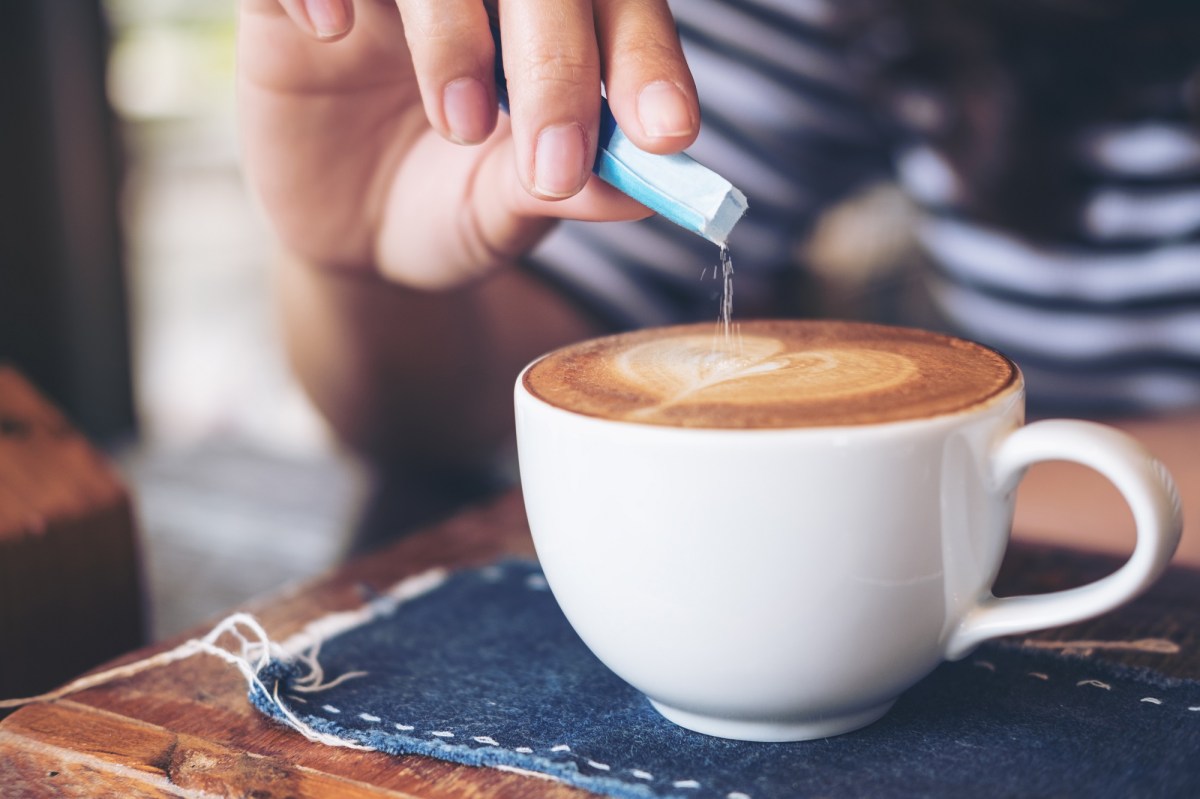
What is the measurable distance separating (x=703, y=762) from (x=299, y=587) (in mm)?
319

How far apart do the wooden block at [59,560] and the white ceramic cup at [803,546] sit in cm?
34

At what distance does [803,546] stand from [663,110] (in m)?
0.22

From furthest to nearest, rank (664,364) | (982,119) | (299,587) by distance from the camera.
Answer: (982,119), (299,587), (664,364)

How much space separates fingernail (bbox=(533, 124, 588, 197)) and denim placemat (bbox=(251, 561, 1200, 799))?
0.24m

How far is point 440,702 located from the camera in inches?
20.0

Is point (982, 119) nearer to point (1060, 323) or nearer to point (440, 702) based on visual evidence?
point (1060, 323)

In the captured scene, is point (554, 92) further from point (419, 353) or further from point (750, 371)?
point (419, 353)

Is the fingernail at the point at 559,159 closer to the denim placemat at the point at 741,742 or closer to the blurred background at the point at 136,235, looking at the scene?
the denim placemat at the point at 741,742

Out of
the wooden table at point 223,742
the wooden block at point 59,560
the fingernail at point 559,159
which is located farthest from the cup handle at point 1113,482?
the wooden block at point 59,560

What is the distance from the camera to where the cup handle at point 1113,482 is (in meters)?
0.42

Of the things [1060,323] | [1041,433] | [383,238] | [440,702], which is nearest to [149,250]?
[383,238]

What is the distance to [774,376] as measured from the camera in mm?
478

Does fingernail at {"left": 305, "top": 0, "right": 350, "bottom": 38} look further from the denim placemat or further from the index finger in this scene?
the denim placemat

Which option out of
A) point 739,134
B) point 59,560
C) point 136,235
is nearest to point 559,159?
point 59,560
